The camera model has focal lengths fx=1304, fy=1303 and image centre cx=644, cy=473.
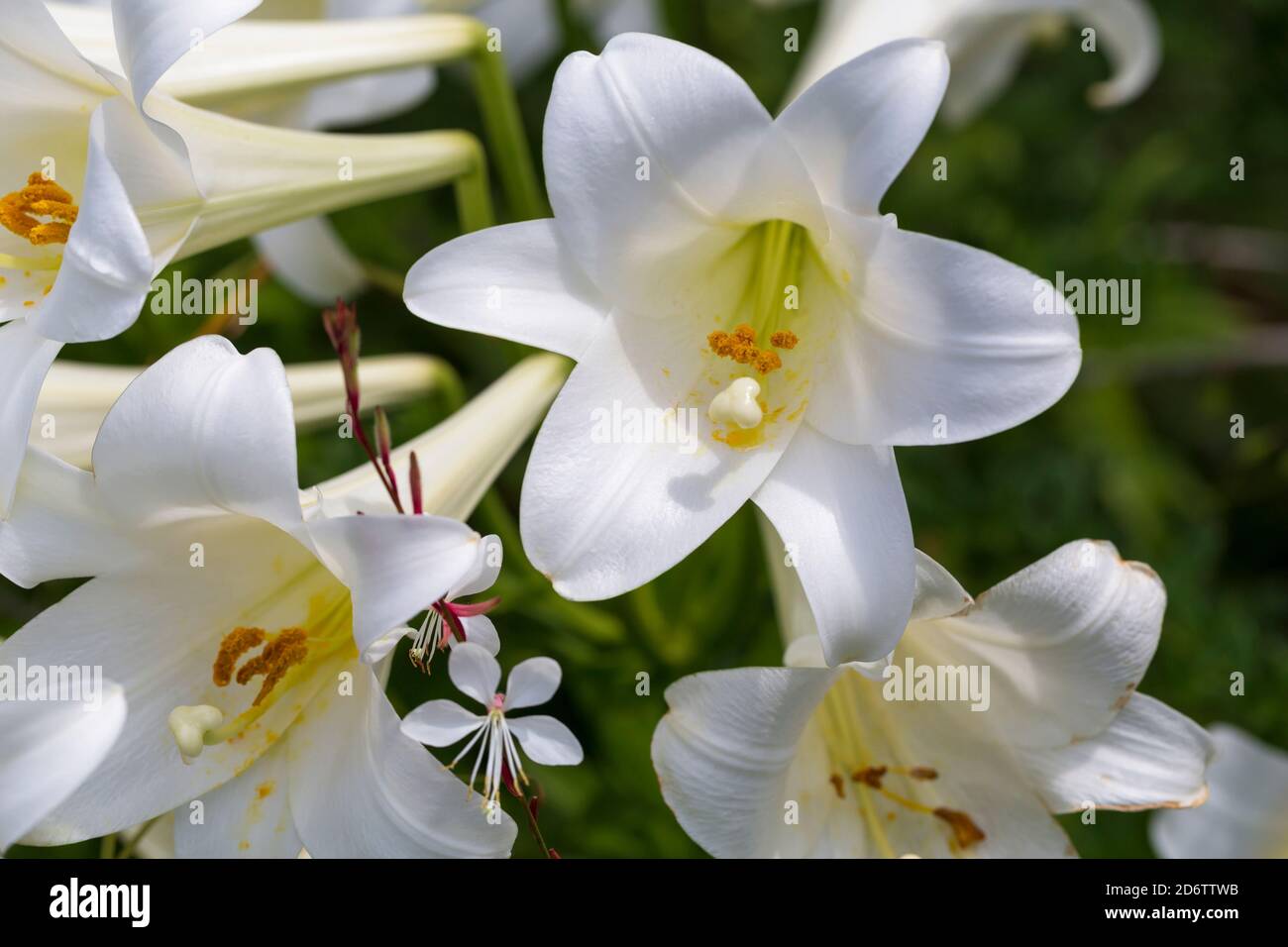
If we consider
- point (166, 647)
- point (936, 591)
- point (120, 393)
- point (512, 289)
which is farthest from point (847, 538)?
point (120, 393)

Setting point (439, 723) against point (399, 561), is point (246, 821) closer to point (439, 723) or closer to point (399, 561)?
point (439, 723)

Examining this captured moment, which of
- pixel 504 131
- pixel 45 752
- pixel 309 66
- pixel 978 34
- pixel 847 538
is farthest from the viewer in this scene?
pixel 978 34

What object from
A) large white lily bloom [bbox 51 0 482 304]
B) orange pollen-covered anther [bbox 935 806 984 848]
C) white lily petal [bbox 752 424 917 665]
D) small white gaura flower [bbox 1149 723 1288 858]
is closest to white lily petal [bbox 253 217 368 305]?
large white lily bloom [bbox 51 0 482 304]

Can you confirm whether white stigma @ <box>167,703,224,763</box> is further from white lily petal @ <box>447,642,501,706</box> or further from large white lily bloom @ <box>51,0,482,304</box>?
large white lily bloom @ <box>51,0,482,304</box>

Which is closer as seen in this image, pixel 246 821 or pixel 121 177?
pixel 121 177

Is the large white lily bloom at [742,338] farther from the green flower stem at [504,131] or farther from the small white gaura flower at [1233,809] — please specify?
the small white gaura flower at [1233,809]
